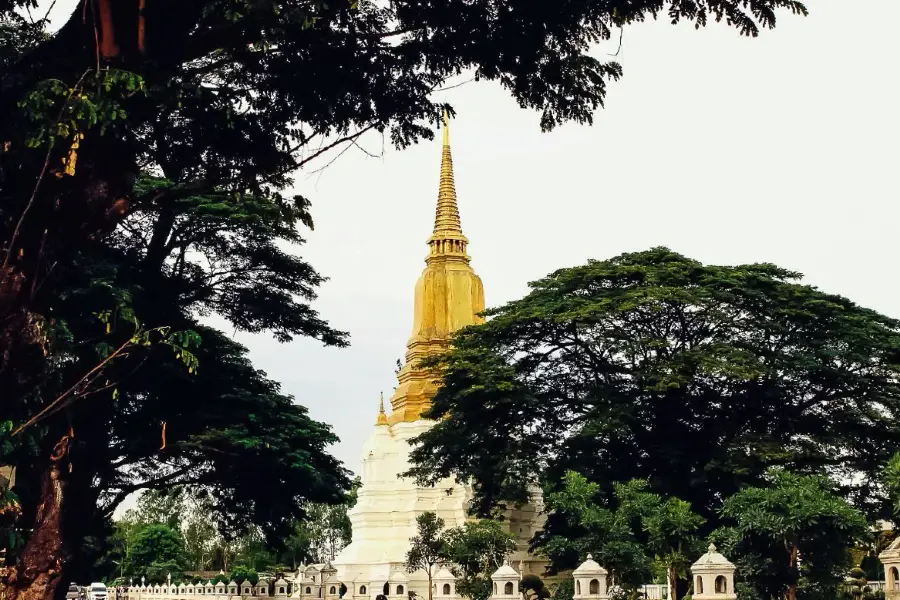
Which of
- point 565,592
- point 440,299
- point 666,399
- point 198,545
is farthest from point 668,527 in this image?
point 198,545

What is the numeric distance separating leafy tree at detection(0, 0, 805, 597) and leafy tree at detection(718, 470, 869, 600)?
16181 millimetres

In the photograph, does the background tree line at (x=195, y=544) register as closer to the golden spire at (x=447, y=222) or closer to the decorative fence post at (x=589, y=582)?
the golden spire at (x=447, y=222)

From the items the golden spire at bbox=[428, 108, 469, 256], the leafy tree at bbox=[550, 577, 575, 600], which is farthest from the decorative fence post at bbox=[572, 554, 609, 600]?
the golden spire at bbox=[428, 108, 469, 256]

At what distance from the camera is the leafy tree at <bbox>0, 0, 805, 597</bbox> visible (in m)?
6.95

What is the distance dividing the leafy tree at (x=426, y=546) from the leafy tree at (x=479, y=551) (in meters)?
2.87

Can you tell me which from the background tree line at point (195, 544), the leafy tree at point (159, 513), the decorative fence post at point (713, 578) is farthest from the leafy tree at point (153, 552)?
the decorative fence post at point (713, 578)

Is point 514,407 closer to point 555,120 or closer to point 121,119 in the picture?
point 555,120

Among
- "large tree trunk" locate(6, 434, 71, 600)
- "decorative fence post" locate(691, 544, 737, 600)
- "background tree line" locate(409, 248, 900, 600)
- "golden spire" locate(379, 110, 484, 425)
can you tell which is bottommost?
"decorative fence post" locate(691, 544, 737, 600)

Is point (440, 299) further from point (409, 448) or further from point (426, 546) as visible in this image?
point (426, 546)

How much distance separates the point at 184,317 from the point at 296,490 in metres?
4.36

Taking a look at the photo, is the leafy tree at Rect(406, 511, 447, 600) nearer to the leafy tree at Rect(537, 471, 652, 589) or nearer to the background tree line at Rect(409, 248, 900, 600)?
the background tree line at Rect(409, 248, 900, 600)

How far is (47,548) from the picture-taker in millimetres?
14727

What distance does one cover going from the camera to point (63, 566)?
48.6 feet

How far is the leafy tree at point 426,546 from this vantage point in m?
37.5
